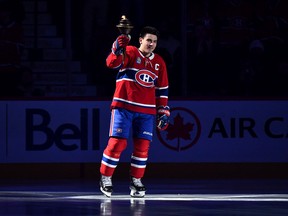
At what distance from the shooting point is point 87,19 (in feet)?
48.3

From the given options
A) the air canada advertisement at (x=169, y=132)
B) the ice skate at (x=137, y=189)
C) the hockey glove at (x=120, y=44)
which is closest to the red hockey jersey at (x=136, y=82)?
the hockey glove at (x=120, y=44)

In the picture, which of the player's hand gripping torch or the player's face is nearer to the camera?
the player's hand gripping torch

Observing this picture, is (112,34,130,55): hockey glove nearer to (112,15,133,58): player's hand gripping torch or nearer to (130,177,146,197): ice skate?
(112,15,133,58): player's hand gripping torch

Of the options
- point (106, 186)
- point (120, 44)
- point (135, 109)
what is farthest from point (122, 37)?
point (106, 186)

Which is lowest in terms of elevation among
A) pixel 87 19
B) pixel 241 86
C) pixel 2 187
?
pixel 2 187

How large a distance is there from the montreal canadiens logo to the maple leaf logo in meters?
3.14

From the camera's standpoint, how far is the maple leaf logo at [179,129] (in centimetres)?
1374

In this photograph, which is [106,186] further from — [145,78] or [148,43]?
[148,43]

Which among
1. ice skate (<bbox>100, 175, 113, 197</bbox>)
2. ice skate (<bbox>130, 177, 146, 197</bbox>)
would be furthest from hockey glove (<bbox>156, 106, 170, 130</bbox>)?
ice skate (<bbox>100, 175, 113, 197</bbox>)

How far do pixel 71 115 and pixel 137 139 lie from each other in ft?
10.6

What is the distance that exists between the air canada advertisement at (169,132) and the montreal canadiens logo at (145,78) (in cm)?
307

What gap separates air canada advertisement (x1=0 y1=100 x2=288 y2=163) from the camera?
536 inches

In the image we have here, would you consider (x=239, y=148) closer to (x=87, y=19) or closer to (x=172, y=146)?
(x=172, y=146)

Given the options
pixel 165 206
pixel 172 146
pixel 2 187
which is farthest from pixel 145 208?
pixel 172 146
